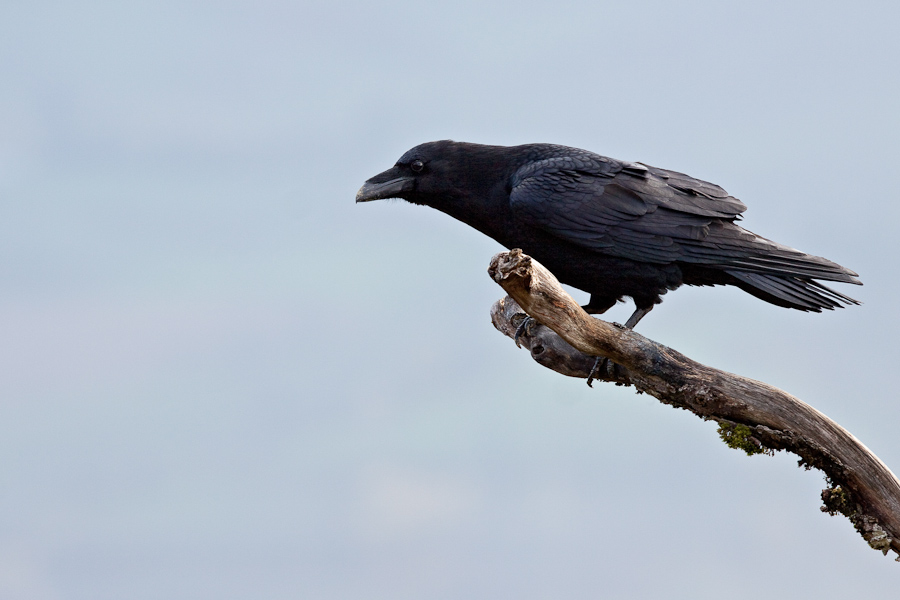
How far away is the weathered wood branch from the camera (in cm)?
511

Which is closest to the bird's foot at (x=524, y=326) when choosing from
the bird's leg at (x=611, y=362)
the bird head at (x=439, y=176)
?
the bird's leg at (x=611, y=362)

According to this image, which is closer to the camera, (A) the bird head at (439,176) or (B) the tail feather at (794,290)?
(B) the tail feather at (794,290)

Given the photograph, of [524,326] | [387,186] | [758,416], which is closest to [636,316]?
[524,326]

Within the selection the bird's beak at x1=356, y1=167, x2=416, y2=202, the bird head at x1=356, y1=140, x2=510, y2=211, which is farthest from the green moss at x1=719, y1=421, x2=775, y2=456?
the bird's beak at x1=356, y1=167, x2=416, y2=202

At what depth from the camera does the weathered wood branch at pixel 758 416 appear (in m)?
5.11

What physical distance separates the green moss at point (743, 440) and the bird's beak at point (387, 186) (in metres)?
2.85

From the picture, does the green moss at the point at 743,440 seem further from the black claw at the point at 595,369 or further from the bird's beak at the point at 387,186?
the bird's beak at the point at 387,186

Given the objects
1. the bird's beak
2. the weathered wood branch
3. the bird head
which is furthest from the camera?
the bird's beak

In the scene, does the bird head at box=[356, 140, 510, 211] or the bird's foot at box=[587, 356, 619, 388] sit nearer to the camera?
the bird's foot at box=[587, 356, 619, 388]

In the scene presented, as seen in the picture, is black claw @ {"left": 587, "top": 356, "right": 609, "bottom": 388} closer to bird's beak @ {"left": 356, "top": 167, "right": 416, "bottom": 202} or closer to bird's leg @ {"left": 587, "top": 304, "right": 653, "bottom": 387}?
bird's leg @ {"left": 587, "top": 304, "right": 653, "bottom": 387}

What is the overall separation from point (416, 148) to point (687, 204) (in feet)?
6.67

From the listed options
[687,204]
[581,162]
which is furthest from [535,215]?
[687,204]

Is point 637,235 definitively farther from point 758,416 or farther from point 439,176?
point 439,176

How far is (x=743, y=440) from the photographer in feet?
17.4
